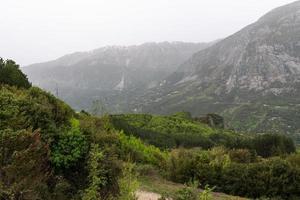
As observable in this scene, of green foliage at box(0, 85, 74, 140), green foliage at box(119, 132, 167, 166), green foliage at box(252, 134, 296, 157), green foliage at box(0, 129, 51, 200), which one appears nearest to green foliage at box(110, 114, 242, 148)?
green foliage at box(252, 134, 296, 157)

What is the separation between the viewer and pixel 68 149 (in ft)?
55.3

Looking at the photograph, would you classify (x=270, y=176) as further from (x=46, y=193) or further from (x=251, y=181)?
(x=46, y=193)

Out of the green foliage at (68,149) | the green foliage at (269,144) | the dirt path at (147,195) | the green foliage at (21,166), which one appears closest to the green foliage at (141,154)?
the dirt path at (147,195)

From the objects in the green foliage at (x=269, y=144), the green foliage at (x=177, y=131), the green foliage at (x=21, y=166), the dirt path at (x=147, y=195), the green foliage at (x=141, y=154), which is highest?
the green foliage at (x=21, y=166)

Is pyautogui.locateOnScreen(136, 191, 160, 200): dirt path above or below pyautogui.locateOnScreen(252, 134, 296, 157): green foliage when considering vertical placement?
above

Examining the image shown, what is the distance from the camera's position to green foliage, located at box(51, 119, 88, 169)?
1652 cm

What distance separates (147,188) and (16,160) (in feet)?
29.7

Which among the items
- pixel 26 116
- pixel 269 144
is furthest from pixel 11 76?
pixel 269 144

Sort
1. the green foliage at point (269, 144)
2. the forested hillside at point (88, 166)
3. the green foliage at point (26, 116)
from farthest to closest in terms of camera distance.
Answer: the green foliage at point (269, 144) → the green foliage at point (26, 116) → the forested hillside at point (88, 166)

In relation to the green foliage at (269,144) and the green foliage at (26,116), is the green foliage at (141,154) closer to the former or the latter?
the green foliage at (26,116)

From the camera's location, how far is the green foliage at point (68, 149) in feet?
54.2

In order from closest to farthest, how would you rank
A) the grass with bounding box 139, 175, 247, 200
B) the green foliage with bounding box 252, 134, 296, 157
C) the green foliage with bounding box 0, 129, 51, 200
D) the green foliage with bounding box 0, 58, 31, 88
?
the green foliage with bounding box 0, 129, 51, 200 < the grass with bounding box 139, 175, 247, 200 < the green foliage with bounding box 0, 58, 31, 88 < the green foliage with bounding box 252, 134, 296, 157

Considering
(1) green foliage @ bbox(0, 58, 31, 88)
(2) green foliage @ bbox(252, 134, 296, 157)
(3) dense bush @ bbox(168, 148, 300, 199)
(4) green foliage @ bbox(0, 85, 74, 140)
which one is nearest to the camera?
(4) green foliage @ bbox(0, 85, 74, 140)

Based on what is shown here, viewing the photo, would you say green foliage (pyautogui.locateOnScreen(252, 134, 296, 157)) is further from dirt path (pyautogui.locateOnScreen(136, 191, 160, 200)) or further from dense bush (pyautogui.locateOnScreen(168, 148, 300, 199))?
dirt path (pyautogui.locateOnScreen(136, 191, 160, 200))
